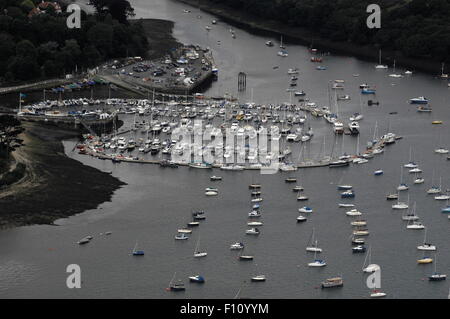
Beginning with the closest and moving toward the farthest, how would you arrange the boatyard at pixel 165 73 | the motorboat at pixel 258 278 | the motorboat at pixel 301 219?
1. the motorboat at pixel 258 278
2. the motorboat at pixel 301 219
3. the boatyard at pixel 165 73

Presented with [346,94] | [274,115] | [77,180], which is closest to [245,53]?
[346,94]

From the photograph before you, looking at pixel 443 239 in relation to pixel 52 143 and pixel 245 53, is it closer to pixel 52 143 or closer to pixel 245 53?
pixel 52 143

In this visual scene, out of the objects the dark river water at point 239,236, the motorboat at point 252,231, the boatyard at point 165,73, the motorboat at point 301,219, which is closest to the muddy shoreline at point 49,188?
the dark river water at point 239,236

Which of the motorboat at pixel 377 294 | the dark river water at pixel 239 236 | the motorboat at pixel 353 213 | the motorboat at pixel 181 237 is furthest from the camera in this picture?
the motorboat at pixel 353 213

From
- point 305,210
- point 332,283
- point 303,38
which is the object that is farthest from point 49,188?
point 303,38

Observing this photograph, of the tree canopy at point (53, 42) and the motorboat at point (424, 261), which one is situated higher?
the tree canopy at point (53, 42)

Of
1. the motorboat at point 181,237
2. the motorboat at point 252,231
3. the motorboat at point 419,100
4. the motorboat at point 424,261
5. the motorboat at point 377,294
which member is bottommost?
the motorboat at point 377,294

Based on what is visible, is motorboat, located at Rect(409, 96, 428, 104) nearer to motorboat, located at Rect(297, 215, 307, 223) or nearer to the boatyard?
the boatyard

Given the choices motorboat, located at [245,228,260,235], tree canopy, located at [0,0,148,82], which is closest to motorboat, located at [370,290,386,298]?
motorboat, located at [245,228,260,235]

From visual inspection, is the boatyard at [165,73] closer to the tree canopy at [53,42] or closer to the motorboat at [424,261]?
the tree canopy at [53,42]
